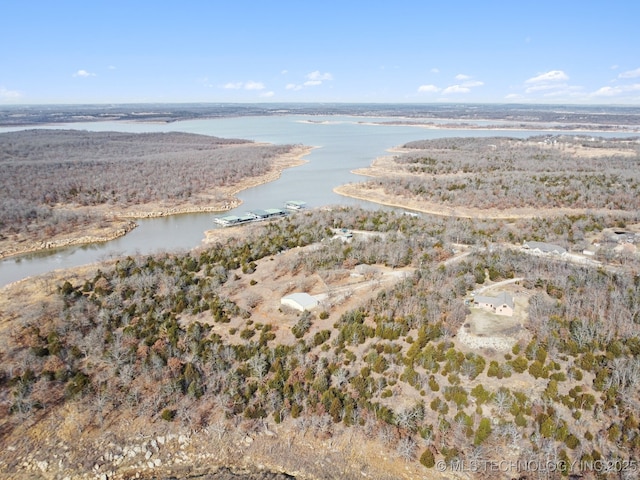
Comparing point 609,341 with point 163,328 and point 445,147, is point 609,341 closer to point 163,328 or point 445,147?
point 163,328

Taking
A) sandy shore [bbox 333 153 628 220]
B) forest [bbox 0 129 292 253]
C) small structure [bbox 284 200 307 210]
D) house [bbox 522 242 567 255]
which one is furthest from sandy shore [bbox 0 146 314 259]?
house [bbox 522 242 567 255]

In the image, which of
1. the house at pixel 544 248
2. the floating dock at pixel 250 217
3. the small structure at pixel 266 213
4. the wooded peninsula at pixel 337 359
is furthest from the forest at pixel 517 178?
the house at pixel 544 248

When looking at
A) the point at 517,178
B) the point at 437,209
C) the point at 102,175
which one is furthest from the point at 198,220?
the point at 517,178

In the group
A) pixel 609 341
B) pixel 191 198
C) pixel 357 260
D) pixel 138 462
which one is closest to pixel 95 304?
pixel 138 462

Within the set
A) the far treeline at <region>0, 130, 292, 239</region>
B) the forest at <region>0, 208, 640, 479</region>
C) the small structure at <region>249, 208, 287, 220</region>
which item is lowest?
the forest at <region>0, 208, 640, 479</region>

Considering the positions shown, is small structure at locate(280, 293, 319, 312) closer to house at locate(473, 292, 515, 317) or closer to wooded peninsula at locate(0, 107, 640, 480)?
wooded peninsula at locate(0, 107, 640, 480)

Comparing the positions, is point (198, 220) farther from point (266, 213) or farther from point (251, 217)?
point (266, 213)
